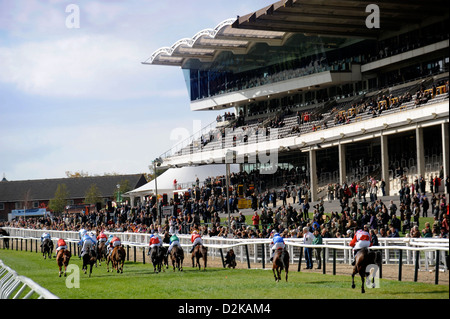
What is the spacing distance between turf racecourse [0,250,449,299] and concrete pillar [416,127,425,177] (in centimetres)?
1500

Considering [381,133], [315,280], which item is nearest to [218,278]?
[315,280]

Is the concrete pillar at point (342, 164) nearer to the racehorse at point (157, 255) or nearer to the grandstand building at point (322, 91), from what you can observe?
the grandstand building at point (322, 91)

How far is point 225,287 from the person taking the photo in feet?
46.1

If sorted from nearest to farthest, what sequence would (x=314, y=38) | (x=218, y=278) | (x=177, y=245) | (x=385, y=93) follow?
(x=218, y=278)
(x=177, y=245)
(x=385, y=93)
(x=314, y=38)

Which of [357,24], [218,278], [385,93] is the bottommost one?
[218,278]

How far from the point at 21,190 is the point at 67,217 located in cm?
4664

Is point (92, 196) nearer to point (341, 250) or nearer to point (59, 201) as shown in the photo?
point (59, 201)

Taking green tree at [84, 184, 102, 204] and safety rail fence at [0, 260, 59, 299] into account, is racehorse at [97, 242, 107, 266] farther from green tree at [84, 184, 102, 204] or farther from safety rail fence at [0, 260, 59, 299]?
green tree at [84, 184, 102, 204]

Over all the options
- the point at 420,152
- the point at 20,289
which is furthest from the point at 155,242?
the point at 420,152

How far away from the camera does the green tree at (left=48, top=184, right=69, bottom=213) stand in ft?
276

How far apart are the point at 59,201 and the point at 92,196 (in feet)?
15.3

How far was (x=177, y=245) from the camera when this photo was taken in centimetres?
1953

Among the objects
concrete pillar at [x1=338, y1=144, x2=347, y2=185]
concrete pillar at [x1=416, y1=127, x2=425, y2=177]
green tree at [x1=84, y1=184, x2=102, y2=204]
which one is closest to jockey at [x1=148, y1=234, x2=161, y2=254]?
concrete pillar at [x1=416, y1=127, x2=425, y2=177]
